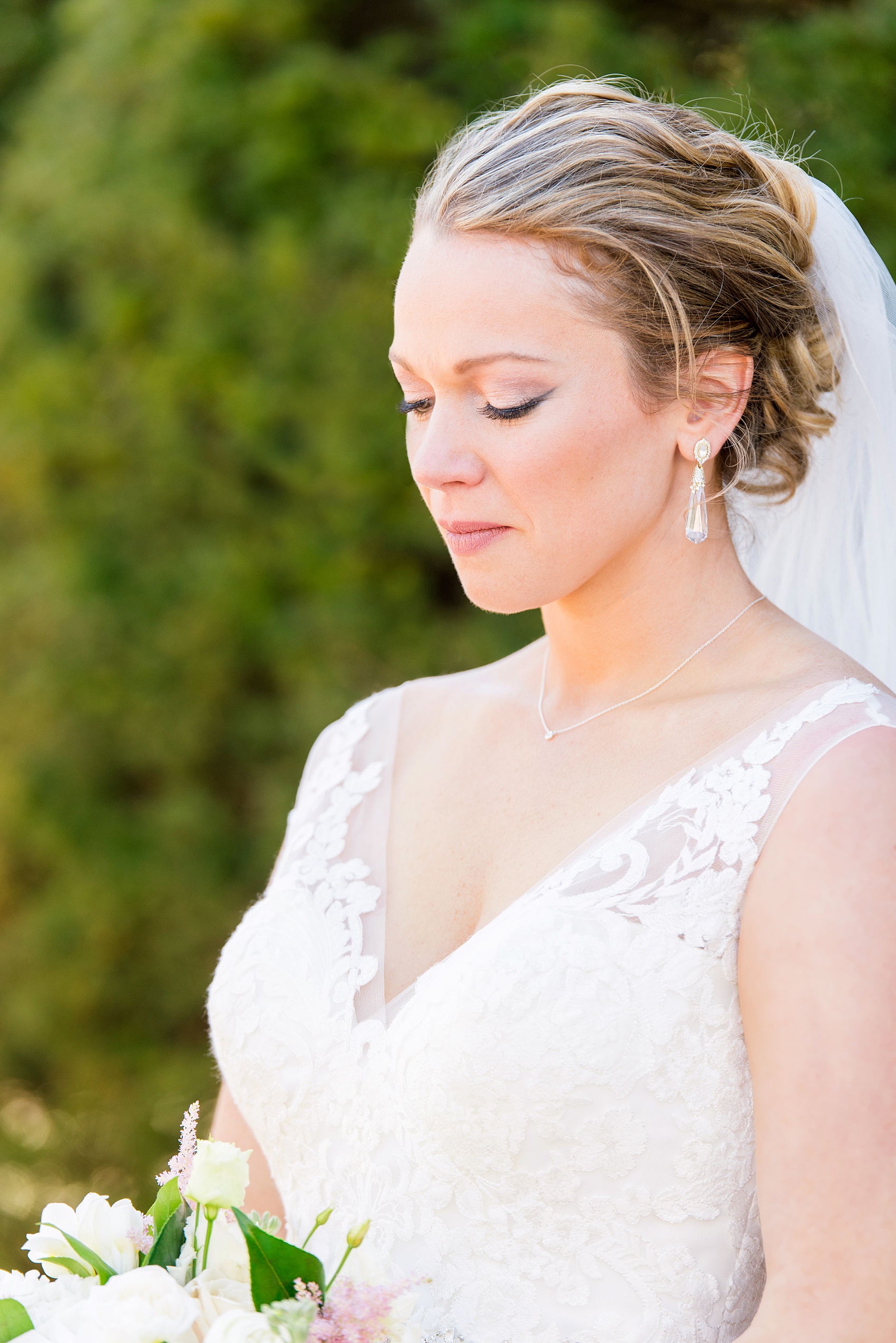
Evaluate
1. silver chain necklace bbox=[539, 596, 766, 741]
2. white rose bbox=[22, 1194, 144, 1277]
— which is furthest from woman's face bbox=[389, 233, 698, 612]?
white rose bbox=[22, 1194, 144, 1277]

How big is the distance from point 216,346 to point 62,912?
6.26ft

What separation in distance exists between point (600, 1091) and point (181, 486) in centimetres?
322

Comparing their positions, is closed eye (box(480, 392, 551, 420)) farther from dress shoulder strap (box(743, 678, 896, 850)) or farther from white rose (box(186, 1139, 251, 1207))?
white rose (box(186, 1139, 251, 1207))

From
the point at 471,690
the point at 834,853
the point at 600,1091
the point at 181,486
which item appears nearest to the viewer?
the point at 834,853

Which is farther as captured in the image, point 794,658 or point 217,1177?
point 794,658

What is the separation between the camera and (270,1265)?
1.33 metres

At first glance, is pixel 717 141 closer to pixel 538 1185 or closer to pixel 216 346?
pixel 538 1185

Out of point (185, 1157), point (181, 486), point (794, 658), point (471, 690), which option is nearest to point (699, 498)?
point (794, 658)

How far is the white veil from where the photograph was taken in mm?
1992

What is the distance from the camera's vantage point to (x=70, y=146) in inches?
172

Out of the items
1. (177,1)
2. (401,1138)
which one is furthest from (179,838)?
(401,1138)

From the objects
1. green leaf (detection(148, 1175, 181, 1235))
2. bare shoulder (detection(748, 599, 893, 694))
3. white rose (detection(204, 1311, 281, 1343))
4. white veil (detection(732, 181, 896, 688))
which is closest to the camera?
white rose (detection(204, 1311, 281, 1343))

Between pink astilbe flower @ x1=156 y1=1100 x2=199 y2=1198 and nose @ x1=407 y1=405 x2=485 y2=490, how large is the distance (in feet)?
2.72

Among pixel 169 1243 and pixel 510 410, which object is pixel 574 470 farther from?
pixel 169 1243
